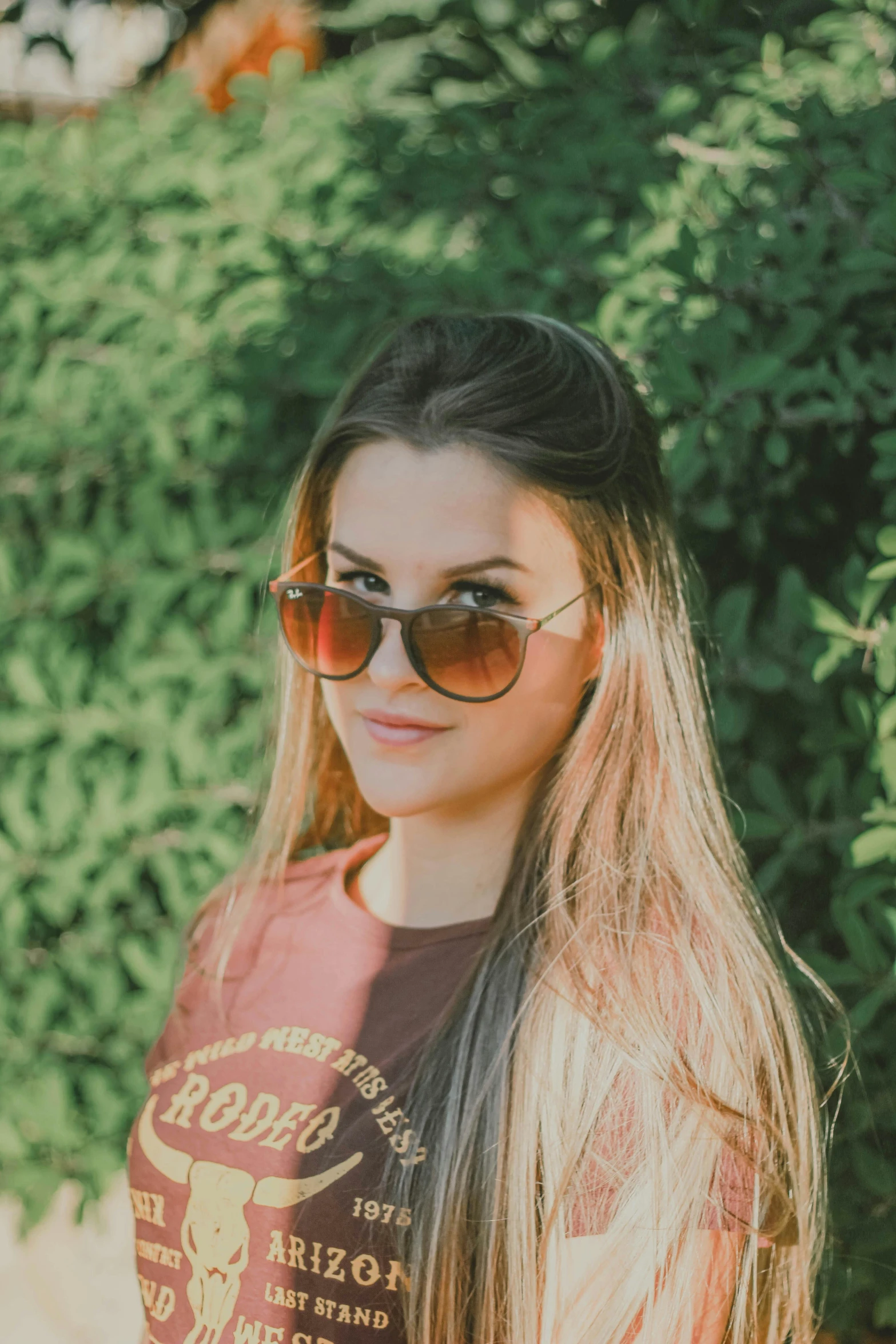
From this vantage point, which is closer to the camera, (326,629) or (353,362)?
(326,629)

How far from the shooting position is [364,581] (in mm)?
1429

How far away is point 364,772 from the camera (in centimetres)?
143

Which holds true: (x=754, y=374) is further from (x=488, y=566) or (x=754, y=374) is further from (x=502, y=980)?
(x=502, y=980)

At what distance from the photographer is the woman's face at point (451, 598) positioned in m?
1.34

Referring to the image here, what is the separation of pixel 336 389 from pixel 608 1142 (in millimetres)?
1581

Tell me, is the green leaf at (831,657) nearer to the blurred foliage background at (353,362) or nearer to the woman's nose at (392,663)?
the blurred foliage background at (353,362)

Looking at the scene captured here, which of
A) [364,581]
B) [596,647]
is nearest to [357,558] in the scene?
[364,581]

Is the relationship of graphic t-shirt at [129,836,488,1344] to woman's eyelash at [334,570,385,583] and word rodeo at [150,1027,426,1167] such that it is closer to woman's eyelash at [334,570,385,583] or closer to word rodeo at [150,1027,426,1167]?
word rodeo at [150,1027,426,1167]

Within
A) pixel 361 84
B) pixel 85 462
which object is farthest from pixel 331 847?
pixel 361 84

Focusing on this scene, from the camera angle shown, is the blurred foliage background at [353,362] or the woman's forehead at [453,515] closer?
the woman's forehead at [453,515]

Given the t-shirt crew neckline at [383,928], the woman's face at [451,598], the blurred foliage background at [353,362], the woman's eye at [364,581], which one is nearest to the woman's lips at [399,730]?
the woman's face at [451,598]

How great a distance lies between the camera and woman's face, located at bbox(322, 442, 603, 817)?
1336 millimetres

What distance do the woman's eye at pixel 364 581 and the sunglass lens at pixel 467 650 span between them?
4.6 inches

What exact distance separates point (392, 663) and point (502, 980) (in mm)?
398
